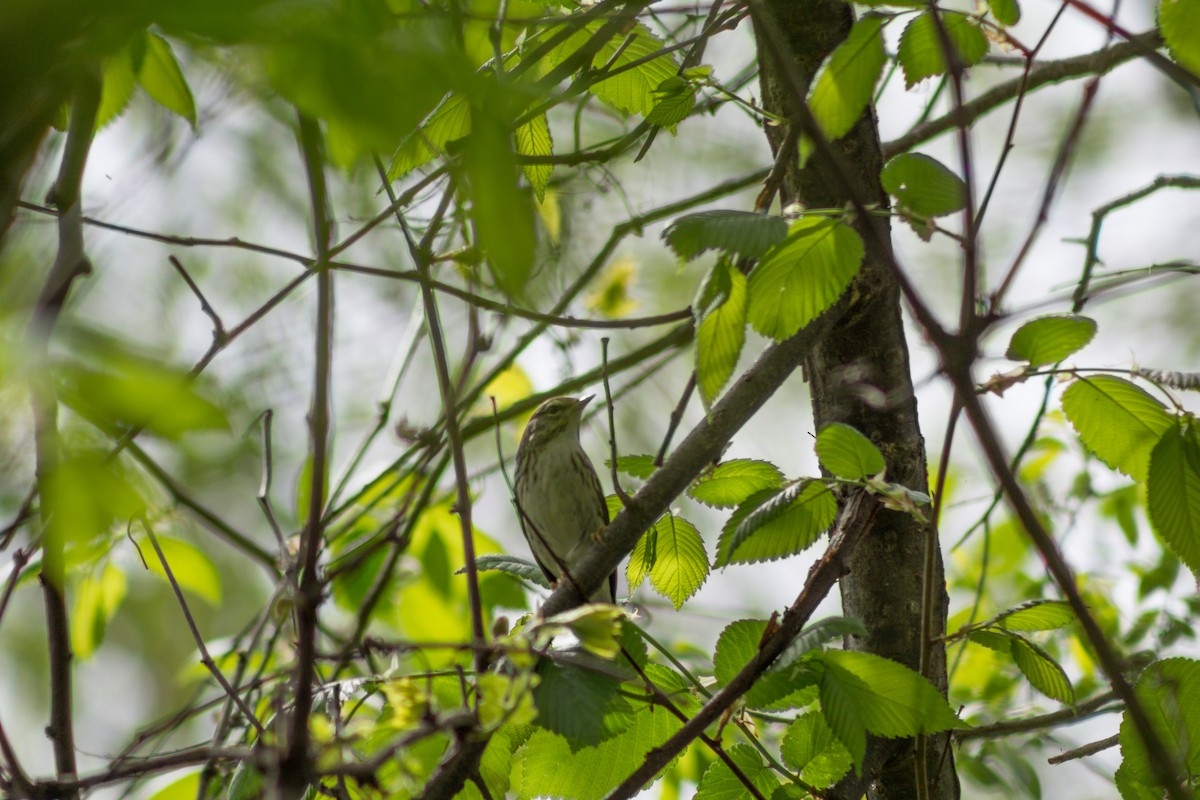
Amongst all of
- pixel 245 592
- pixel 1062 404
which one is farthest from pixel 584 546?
pixel 245 592

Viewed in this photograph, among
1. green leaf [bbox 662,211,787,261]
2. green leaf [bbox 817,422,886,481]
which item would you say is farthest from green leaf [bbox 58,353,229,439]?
green leaf [bbox 817,422,886,481]

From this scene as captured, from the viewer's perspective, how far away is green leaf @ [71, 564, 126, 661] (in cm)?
405

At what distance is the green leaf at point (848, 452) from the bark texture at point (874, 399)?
2.03 ft

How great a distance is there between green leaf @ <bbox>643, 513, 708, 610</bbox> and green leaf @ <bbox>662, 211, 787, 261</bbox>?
932 mm

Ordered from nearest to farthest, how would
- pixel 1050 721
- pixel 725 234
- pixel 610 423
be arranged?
pixel 725 234 < pixel 610 423 < pixel 1050 721

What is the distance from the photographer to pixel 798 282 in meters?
1.90

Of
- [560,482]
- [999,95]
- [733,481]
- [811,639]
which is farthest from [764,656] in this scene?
[560,482]

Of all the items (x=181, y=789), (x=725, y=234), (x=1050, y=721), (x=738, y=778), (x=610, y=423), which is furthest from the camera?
(x=181, y=789)

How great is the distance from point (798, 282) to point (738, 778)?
1.09 metres

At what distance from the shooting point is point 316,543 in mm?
1190

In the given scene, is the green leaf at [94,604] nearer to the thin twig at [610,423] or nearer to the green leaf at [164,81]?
the green leaf at [164,81]

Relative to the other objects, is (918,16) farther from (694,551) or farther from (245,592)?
(245,592)

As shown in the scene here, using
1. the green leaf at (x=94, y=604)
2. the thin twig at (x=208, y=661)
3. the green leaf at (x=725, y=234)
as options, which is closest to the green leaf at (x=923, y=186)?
the green leaf at (x=725, y=234)

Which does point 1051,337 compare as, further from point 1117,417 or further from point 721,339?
point 721,339
